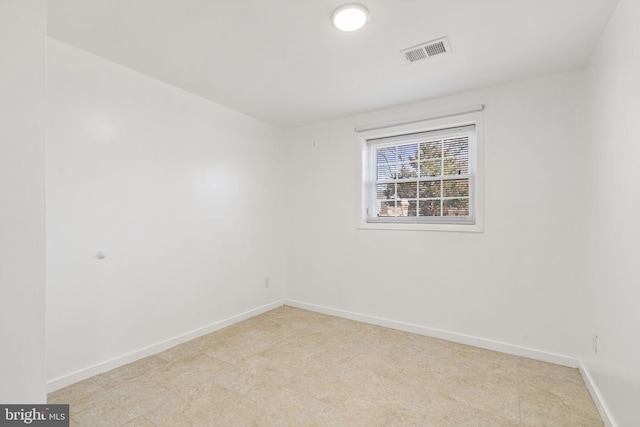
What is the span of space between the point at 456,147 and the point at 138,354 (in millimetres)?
3532

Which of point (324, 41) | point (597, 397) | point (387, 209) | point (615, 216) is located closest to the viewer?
point (615, 216)

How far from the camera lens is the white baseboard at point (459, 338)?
2574 millimetres

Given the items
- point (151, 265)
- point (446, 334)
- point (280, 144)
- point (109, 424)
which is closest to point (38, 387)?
point (109, 424)

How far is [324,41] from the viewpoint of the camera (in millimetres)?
2156

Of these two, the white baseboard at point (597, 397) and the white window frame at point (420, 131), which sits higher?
the white window frame at point (420, 131)

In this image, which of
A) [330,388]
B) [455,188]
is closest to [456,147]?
[455,188]

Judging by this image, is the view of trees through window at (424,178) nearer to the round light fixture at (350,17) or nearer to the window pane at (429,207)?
the window pane at (429,207)

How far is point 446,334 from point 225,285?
2.38 meters

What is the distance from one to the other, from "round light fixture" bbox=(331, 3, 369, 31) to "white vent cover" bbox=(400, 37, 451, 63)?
52cm

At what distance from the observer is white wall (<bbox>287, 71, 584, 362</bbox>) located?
2562 millimetres

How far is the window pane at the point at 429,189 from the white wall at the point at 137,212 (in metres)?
1.98

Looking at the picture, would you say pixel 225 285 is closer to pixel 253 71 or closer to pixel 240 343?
pixel 240 343

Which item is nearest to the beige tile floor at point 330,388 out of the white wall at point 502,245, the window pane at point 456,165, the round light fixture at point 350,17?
the white wall at point 502,245

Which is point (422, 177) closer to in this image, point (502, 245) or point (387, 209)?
point (387, 209)
